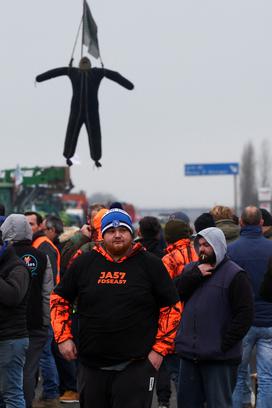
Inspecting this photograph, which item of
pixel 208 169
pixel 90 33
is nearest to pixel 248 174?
pixel 208 169

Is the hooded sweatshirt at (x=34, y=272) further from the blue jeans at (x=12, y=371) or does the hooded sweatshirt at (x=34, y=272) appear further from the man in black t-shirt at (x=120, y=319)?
the man in black t-shirt at (x=120, y=319)

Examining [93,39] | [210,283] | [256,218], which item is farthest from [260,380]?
[93,39]

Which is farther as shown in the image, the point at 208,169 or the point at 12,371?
the point at 208,169

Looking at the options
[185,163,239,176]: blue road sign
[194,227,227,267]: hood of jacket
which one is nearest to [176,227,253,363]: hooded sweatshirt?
[194,227,227,267]: hood of jacket

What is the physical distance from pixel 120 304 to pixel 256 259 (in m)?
2.39

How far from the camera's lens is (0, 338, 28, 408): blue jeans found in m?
6.70

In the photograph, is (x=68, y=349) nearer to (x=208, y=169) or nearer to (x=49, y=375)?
(x=49, y=375)

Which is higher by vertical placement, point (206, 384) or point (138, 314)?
point (138, 314)

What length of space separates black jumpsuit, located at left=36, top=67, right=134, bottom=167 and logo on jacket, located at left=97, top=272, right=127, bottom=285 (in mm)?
4474

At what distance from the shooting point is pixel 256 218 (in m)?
7.64

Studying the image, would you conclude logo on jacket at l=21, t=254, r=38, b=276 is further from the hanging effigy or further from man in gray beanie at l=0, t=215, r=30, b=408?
the hanging effigy

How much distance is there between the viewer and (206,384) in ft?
20.0

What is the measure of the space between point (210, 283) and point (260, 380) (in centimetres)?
183

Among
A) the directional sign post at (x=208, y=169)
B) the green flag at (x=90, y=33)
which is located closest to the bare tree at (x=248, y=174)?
the directional sign post at (x=208, y=169)
